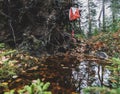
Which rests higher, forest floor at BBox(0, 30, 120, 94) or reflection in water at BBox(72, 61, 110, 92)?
forest floor at BBox(0, 30, 120, 94)

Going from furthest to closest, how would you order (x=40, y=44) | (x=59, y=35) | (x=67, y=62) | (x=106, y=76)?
(x=59, y=35), (x=40, y=44), (x=67, y=62), (x=106, y=76)

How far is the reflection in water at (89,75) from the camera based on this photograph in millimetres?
5594

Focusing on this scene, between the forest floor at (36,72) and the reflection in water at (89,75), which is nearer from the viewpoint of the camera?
the forest floor at (36,72)

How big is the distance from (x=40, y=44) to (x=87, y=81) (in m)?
3.83

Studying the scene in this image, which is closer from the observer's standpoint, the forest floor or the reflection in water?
the forest floor

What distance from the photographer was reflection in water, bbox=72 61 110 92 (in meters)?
5.59

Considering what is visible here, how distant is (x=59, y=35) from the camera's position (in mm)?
10016

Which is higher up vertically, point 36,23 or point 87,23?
point 36,23

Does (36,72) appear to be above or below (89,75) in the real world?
above

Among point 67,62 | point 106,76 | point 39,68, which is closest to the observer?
point 106,76

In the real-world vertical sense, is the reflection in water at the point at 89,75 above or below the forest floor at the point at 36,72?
below

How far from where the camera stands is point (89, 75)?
635 cm

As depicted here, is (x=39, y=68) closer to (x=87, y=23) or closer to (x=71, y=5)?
(x=71, y=5)

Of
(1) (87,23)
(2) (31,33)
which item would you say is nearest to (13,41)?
(2) (31,33)
